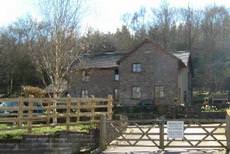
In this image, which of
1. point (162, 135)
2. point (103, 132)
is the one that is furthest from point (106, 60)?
point (162, 135)

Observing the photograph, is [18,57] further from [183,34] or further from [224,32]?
[224,32]

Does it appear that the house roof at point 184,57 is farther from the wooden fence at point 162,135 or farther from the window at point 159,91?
the wooden fence at point 162,135

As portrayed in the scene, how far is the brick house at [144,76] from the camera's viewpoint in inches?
2117

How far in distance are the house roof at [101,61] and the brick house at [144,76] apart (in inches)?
5.0

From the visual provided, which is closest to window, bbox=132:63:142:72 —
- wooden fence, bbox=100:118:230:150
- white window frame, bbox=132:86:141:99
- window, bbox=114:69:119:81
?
white window frame, bbox=132:86:141:99

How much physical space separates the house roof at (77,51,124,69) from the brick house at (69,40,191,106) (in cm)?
13

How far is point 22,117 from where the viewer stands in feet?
67.3

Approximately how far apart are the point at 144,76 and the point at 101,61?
25.5 ft

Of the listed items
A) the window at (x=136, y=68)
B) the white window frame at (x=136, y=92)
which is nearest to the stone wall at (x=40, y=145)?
the white window frame at (x=136, y=92)

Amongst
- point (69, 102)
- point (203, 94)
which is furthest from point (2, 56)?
point (69, 102)

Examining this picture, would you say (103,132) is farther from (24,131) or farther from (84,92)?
(84,92)

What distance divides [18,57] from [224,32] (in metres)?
32.9

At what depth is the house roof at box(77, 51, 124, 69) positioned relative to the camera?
59.4 meters

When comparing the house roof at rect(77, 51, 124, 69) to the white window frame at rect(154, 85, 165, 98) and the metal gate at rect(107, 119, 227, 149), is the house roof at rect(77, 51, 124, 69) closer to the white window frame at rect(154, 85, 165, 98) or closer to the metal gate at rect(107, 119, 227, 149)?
the white window frame at rect(154, 85, 165, 98)
